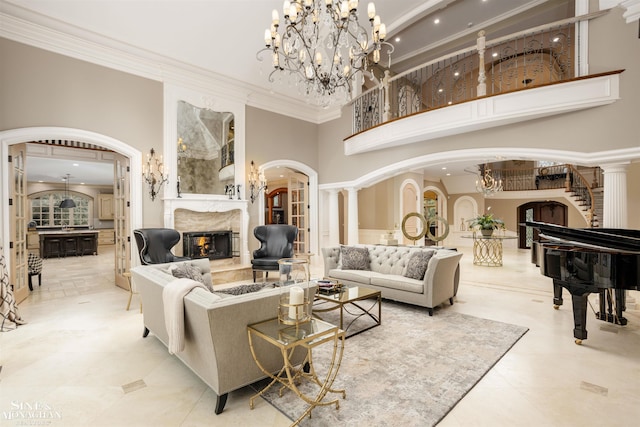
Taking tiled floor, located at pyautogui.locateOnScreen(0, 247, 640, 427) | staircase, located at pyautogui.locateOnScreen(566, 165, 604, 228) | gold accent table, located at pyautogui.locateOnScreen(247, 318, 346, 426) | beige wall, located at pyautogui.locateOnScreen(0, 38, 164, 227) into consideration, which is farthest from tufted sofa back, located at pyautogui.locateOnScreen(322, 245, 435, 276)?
staircase, located at pyautogui.locateOnScreen(566, 165, 604, 228)

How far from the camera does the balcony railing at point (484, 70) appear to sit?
4715mm

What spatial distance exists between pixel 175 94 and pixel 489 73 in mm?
8935

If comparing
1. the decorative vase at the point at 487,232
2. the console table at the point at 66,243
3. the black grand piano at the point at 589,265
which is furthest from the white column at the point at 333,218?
the console table at the point at 66,243

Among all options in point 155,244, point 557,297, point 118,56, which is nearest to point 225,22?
point 118,56

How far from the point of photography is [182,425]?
1954 millimetres

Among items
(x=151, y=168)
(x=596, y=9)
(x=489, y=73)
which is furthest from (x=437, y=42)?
(x=151, y=168)

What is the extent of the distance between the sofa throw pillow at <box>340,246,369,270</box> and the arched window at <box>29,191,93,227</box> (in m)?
13.0

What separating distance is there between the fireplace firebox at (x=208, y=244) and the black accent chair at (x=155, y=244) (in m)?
0.91

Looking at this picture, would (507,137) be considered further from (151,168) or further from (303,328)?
(151,168)

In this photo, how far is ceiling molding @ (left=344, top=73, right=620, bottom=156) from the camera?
4098 mm

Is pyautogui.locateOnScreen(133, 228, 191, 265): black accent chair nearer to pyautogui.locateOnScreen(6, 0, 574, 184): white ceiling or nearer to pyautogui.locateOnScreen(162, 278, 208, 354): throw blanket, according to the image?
pyautogui.locateOnScreen(162, 278, 208, 354): throw blanket

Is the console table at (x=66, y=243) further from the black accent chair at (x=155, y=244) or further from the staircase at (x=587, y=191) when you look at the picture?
the staircase at (x=587, y=191)

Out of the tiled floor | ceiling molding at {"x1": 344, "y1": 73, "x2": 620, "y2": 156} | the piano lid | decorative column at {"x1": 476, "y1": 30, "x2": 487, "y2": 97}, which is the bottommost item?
the tiled floor

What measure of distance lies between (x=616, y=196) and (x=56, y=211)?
55.7 feet
